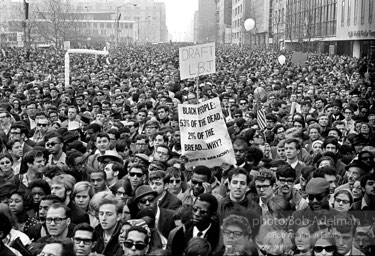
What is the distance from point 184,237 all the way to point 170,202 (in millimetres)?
1284

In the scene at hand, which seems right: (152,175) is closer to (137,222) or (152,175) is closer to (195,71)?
(137,222)

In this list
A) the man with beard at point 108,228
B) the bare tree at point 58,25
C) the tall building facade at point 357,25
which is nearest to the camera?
the man with beard at point 108,228

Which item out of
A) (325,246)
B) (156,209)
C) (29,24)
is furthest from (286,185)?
(29,24)

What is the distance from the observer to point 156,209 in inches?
282

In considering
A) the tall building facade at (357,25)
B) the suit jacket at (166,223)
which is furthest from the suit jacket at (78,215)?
the tall building facade at (357,25)

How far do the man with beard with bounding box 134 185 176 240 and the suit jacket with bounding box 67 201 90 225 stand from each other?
0.53 meters

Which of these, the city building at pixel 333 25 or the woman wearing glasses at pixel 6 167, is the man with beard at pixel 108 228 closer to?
the woman wearing glasses at pixel 6 167

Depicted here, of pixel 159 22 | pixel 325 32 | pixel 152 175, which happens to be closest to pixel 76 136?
pixel 152 175

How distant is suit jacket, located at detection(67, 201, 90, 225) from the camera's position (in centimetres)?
695

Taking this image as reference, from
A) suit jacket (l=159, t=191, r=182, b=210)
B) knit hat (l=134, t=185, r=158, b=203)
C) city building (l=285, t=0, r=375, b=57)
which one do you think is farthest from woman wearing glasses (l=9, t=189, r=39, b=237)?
city building (l=285, t=0, r=375, b=57)

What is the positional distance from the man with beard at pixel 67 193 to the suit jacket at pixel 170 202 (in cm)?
80

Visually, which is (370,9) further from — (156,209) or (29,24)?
(156,209)

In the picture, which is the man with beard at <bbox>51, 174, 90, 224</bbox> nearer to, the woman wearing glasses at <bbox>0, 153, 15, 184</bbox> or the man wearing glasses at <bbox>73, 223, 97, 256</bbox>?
the man wearing glasses at <bbox>73, 223, 97, 256</bbox>

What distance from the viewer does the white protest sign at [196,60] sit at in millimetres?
11617
